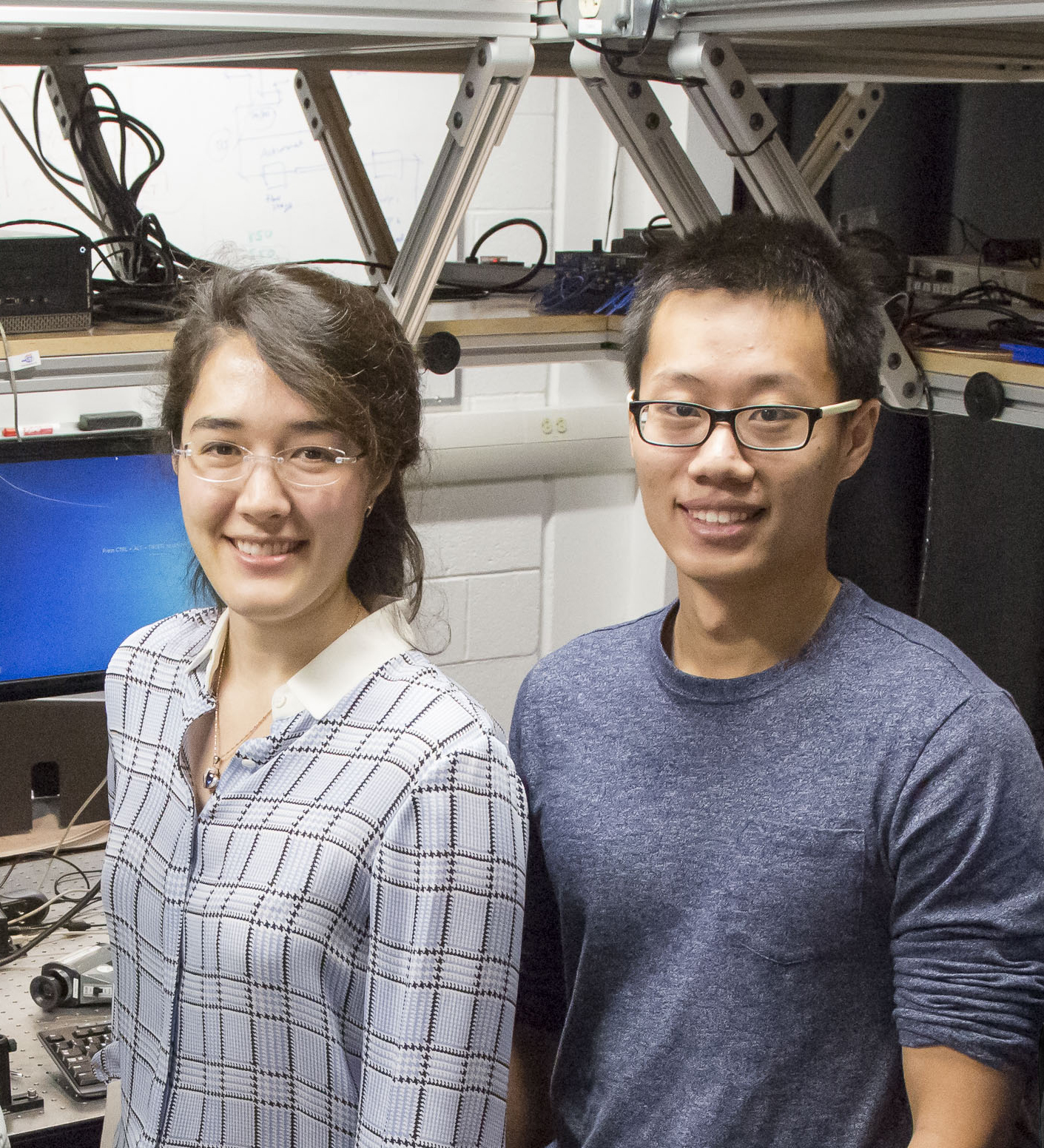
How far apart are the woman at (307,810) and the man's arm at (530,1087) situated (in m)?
0.19

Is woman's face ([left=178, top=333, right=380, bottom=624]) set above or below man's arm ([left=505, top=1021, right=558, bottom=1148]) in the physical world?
above

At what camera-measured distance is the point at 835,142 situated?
1704 mm

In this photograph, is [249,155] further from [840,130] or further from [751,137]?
[751,137]

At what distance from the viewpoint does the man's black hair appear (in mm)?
1057

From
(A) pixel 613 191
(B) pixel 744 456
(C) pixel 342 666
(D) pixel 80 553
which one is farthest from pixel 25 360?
(A) pixel 613 191

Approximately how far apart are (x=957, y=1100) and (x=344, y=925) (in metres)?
0.44

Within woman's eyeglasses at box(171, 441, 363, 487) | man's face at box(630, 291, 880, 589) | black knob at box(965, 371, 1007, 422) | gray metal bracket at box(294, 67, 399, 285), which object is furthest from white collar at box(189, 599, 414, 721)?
gray metal bracket at box(294, 67, 399, 285)

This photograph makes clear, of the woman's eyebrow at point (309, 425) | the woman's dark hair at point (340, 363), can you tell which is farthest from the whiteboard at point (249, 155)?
the woman's eyebrow at point (309, 425)

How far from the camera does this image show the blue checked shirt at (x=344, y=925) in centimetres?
96

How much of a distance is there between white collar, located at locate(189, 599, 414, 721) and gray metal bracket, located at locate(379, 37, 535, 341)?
446mm

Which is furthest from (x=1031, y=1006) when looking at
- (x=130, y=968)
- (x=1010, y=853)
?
(x=130, y=968)

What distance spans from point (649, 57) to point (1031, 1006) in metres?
0.94

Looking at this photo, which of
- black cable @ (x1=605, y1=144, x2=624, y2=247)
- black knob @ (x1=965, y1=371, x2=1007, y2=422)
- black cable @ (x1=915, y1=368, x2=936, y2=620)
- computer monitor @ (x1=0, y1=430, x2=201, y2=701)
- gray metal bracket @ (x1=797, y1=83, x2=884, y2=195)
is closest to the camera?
black knob @ (x1=965, y1=371, x2=1007, y2=422)

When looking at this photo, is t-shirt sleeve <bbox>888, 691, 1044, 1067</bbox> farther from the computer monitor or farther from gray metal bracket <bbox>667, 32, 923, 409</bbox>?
the computer monitor
